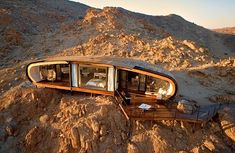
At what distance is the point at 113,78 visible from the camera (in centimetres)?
1298

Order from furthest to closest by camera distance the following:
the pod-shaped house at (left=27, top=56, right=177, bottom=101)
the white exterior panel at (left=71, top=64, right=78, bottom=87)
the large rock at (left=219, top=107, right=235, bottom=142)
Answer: the white exterior panel at (left=71, top=64, right=78, bottom=87) → the pod-shaped house at (left=27, top=56, right=177, bottom=101) → the large rock at (left=219, top=107, right=235, bottom=142)

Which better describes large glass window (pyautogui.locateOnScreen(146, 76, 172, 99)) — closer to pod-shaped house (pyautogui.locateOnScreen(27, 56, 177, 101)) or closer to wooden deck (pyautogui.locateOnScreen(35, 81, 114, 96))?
pod-shaped house (pyautogui.locateOnScreen(27, 56, 177, 101))

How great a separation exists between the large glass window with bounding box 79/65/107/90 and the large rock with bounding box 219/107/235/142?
536 centimetres

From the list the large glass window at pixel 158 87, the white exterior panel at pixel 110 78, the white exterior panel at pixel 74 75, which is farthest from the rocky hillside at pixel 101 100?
the large glass window at pixel 158 87

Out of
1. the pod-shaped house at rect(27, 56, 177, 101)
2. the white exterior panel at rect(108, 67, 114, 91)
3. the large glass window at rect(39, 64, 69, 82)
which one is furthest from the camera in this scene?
the large glass window at rect(39, 64, 69, 82)

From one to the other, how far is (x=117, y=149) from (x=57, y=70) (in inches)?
218

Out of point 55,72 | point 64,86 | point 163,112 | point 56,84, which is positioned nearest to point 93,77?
point 64,86

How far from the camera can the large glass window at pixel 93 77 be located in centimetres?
1315

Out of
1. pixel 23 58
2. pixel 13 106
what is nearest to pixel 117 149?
pixel 13 106

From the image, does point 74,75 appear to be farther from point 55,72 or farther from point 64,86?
point 55,72

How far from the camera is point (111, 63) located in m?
12.8

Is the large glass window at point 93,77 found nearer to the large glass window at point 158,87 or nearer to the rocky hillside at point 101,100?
the rocky hillside at point 101,100

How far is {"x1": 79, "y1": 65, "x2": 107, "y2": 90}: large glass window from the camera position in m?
13.1

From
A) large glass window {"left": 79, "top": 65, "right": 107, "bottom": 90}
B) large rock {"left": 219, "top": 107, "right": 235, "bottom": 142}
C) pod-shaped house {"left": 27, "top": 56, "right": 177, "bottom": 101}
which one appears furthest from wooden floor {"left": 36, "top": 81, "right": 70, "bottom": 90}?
large rock {"left": 219, "top": 107, "right": 235, "bottom": 142}
